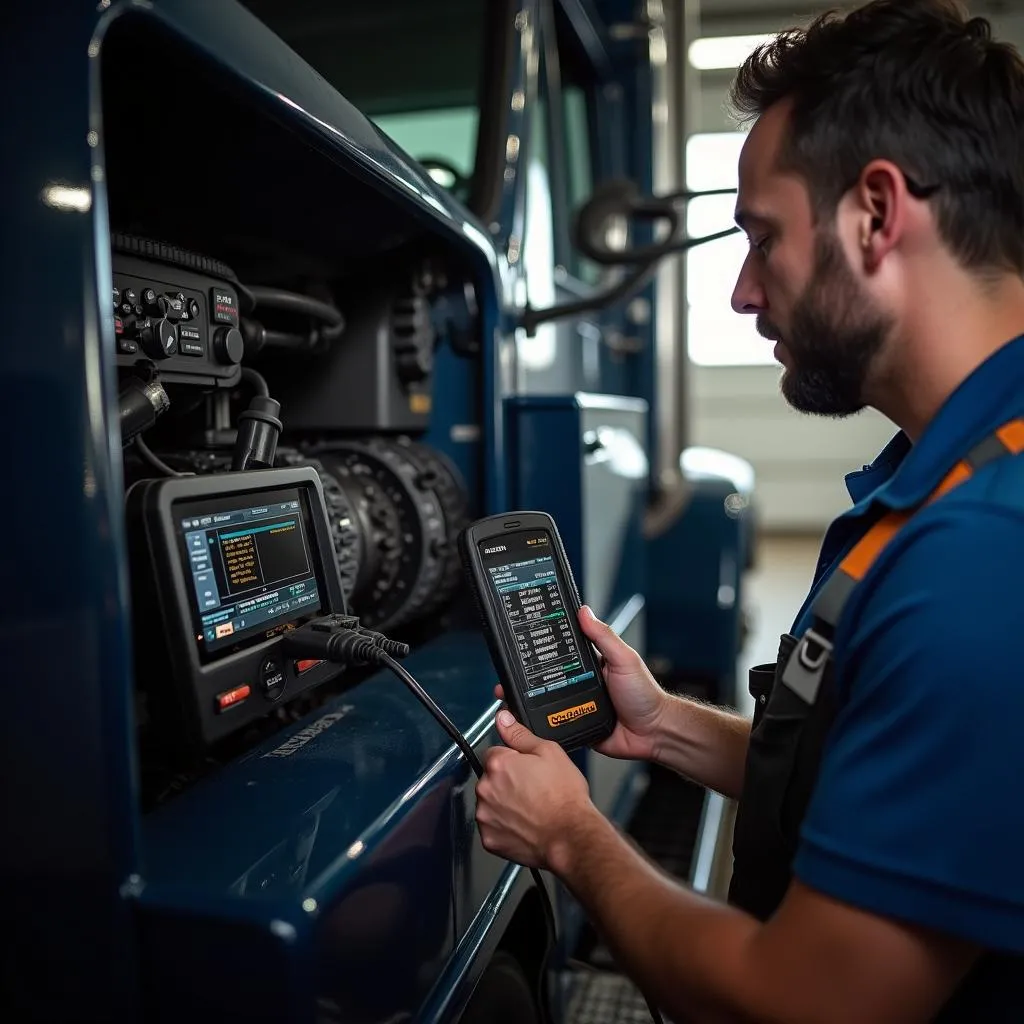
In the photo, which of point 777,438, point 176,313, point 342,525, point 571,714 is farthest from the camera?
point 777,438

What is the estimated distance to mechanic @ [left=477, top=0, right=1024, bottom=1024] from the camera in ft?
2.00

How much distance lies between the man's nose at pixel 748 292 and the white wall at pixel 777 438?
21.5 ft

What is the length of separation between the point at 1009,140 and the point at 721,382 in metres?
7.07

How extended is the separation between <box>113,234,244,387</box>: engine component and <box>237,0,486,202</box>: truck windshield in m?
1.40

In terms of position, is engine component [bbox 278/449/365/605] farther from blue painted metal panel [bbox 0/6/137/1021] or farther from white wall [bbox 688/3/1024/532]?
white wall [bbox 688/3/1024/532]

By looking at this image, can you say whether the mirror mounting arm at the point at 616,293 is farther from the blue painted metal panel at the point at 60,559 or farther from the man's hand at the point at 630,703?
the blue painted metal panel at the point at 60,559

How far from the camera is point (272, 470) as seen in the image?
88 centimetres

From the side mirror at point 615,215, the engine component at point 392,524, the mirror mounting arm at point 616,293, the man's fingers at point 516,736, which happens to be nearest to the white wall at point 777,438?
the side mirror at point 615,215

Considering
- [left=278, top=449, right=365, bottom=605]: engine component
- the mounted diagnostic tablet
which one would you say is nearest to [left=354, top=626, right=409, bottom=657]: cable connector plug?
the mounted diagnostic tablet

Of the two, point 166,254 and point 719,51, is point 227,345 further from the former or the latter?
point 719,51

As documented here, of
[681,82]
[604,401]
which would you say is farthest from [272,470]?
[681,82]

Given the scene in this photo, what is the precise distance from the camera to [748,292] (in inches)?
36.7

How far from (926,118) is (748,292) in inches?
8.3

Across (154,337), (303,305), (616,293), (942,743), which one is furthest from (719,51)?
(942,743)
